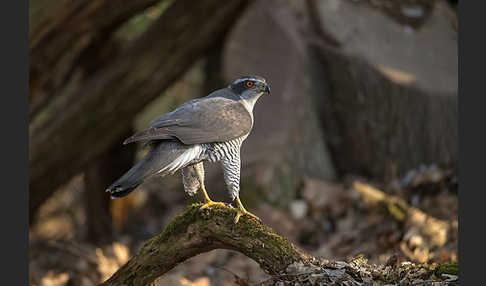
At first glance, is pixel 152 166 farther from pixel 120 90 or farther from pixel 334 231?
pixel 334 231

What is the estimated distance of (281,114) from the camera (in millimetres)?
6691

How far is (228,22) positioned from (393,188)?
2678 millimetres

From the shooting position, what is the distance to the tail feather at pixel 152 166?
9.44 feet

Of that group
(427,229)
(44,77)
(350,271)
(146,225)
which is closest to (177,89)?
(146,225)

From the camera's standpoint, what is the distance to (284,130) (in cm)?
664

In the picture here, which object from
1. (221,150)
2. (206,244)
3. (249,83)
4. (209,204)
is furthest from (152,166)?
(249,83)

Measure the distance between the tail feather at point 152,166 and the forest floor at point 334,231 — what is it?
86.0 inches

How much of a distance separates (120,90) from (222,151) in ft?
11.0

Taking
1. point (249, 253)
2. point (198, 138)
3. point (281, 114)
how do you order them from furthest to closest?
point (281, 114)
point (249, 253)
point (198, 138)

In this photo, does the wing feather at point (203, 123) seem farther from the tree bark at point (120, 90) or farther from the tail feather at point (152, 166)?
the tree bark at point (120, 90)

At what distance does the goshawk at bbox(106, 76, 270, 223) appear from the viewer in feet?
9.76

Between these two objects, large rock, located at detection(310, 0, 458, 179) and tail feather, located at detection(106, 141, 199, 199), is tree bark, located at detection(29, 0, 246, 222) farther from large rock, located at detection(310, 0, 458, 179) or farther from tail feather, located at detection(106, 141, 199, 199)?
tail feather, located at detection(106, 141, 199, 199)

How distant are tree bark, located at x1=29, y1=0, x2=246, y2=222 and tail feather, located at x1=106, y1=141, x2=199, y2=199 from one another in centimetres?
326

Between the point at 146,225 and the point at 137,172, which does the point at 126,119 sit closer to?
the point at 146,225
